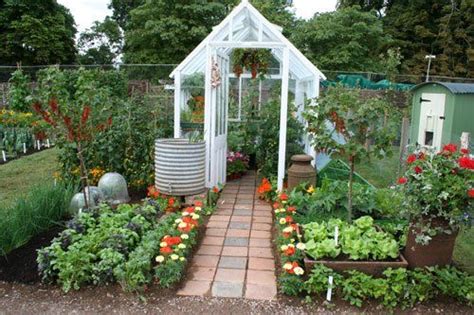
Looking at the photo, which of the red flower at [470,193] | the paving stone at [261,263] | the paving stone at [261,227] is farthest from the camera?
the paving stone at [261,227]

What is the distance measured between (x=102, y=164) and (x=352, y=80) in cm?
1068

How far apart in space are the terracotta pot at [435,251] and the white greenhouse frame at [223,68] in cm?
227

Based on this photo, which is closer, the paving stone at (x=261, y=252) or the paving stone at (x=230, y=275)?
Answer: the paving stone at (x=230, y=275)

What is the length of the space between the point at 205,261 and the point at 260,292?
72 centimetres

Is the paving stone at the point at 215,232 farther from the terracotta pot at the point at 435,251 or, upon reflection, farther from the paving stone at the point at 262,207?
the terracotta pot at the point at 435,251

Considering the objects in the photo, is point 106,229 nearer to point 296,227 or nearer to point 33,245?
point 33,245

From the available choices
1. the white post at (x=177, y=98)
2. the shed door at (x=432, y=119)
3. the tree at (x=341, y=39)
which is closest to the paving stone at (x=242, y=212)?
the white post at (x=177, y=98)

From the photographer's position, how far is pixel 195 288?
3.17 m

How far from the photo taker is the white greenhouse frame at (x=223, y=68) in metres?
5.21

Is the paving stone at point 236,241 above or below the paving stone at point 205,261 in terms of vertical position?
above

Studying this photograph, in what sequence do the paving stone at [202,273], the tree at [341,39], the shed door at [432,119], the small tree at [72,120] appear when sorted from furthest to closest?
the tree at [341,39] < the shed door at [432,119] < the small tree at [72,120] < the paving stone at [202,273]

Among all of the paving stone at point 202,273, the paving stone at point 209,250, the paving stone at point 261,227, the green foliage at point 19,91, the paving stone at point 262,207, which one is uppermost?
the green foliage at point 19,91

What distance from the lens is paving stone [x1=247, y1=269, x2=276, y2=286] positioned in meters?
3.27

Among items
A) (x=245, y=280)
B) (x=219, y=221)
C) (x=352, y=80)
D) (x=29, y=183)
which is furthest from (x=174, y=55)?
(x=245, y=280)
